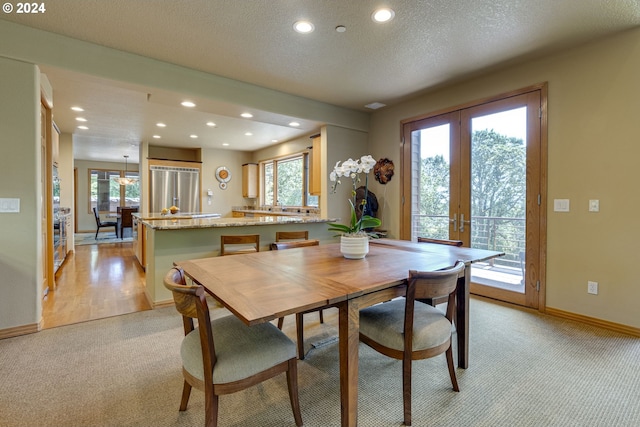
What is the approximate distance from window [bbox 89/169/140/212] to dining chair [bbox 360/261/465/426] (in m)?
10.8

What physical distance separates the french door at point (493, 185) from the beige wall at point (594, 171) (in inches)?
5.4

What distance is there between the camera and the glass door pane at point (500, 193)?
330 centimetres

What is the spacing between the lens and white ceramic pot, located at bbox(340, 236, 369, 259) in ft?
6.76

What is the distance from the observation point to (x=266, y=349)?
4.68 feet

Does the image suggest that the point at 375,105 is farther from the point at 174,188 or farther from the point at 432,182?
the point at 174,188

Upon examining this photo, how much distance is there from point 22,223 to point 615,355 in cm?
482

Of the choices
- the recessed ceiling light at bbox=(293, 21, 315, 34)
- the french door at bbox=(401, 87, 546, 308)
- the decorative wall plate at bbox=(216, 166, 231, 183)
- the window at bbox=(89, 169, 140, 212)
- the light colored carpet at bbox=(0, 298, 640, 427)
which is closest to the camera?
the light colored carpet at bbox=(0, 298, 640, 427)

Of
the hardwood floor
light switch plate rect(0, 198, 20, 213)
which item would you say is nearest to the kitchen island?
the hardwood floor

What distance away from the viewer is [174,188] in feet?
24.0

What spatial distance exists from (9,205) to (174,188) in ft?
16.1

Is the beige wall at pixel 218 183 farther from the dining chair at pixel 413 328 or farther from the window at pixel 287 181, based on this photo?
the dining chair at pixel 413 328

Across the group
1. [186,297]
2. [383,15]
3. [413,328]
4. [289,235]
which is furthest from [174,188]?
[413,328]

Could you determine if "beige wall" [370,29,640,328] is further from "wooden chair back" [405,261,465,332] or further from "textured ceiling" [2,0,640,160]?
"wooden chair back" [405,261,465,332]

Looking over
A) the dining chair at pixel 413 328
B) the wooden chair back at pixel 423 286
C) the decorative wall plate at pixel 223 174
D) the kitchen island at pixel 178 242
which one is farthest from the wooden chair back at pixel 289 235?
the decorative wall plate at pixel 223 174
